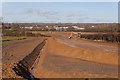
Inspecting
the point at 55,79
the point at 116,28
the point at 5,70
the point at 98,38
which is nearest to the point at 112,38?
the point at 98,38

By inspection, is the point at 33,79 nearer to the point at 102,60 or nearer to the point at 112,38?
the point at 102,60

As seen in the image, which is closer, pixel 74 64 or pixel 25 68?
pixel 25 68

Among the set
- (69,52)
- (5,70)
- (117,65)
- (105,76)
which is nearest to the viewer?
(5,70)

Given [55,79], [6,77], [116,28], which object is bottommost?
[55,79]

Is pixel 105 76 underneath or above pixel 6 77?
underneath

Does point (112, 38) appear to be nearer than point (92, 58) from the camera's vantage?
No

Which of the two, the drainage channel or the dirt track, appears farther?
the dirt track

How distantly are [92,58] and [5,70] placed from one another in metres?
10.7

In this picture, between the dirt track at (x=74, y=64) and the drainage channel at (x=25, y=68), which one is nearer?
the drainage channel at (x=25, y=68)

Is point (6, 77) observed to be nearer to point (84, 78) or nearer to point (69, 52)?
point (84, 78)

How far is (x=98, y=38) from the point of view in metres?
38.7

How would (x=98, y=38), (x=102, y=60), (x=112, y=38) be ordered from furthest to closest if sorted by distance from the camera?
(x=98, y=38) → (x=112, y=38) → (x=102, y=60)

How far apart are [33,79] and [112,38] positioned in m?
28.1

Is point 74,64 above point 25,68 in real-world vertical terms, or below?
below
